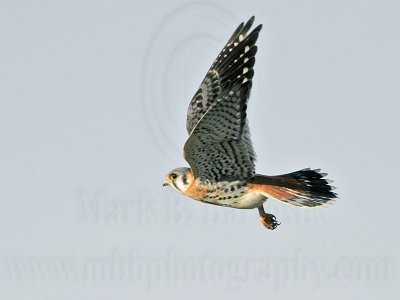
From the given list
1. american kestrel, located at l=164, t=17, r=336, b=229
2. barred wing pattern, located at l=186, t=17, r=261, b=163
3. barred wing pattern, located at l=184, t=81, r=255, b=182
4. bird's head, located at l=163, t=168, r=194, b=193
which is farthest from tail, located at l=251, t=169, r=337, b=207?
bird's head, located at l=163, t=168, r=194, b=193

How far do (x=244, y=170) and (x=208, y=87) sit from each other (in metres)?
1.80

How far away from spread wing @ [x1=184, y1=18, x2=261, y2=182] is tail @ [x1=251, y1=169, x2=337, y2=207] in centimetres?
27

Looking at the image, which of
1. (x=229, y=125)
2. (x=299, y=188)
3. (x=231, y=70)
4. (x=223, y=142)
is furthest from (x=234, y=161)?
(x=231, y=70)

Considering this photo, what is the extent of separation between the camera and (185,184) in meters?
12.1

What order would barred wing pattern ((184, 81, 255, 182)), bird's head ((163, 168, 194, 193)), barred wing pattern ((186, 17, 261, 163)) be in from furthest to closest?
bird's head ((163, 168, 194, 193))
barred wing pattern ((186, 17, 261, 163))
barred wing pattern ((184, 81, 255, 182))

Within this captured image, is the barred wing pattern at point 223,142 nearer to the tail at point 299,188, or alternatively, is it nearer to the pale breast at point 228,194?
the pale breast at point 228,194

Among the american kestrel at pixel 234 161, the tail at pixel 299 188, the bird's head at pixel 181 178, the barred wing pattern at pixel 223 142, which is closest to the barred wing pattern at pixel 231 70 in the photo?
the american kestrel at pixel 234 161

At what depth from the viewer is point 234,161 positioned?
11.8 metres

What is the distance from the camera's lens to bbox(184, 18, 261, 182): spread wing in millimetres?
10953

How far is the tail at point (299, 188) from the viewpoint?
1190 cm

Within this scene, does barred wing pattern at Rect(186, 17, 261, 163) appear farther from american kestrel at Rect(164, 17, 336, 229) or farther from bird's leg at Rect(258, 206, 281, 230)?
bird's leg at Rect(258, 206, 281, 230)

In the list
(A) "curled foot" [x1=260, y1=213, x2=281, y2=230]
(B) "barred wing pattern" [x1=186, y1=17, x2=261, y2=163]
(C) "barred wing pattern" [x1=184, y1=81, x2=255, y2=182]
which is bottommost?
(A) "curled foot" [x1=260, y1=213, x2=281, y2=230]

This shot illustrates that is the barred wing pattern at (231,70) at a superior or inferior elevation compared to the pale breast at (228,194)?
superior

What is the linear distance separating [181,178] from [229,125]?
1.45 m
